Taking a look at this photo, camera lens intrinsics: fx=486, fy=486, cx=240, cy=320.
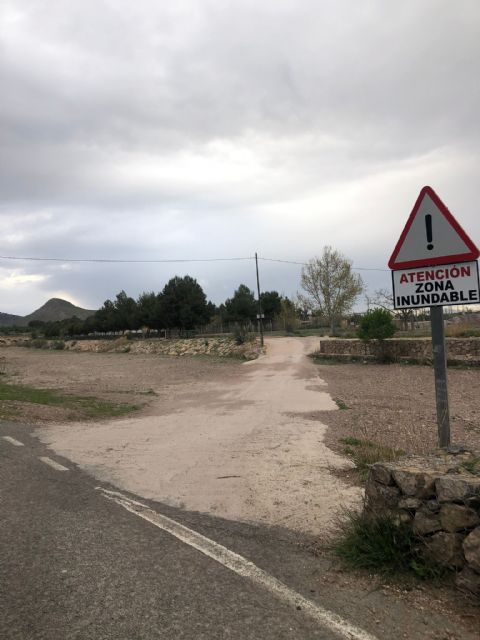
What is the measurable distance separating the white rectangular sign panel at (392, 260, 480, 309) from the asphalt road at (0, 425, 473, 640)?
228 cm

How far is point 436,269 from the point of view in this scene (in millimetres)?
4219

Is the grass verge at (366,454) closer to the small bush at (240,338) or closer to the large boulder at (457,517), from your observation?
the large boulder at (457,517)

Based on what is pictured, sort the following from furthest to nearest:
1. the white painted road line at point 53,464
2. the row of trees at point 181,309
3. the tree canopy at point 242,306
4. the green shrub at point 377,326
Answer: the tree canopy at point 242,306, the row of trees at point 181,309, the green shrub at point 377,326, the white painted road line at point 53,464

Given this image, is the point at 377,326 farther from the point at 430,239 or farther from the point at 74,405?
the point at 430,239

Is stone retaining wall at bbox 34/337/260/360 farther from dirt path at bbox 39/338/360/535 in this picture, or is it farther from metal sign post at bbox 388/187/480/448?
metal sign post at bbox 388/187/480/448

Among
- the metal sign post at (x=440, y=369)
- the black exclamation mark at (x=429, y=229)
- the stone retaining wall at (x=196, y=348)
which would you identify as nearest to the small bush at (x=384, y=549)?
the metal sign post at (x=440, y=369)

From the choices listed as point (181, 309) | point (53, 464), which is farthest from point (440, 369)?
point (181, 309)

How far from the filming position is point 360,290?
51188mm

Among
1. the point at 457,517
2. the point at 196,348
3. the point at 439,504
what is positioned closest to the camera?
the point at 457,517

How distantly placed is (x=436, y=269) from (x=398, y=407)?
8661mm

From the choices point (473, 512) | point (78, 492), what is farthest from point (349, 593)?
point (78, 492)

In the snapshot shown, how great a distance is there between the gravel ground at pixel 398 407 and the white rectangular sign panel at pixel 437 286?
1.51m

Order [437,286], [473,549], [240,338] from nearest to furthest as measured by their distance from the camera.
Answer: [473,549] → [437,286] → [240,338]

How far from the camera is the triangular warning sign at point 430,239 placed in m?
4.09
